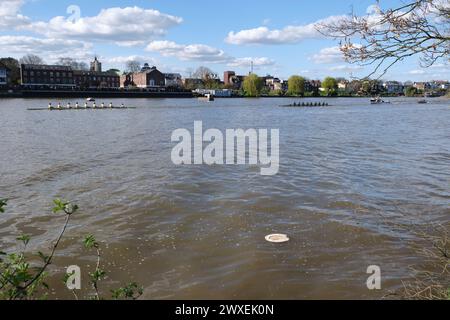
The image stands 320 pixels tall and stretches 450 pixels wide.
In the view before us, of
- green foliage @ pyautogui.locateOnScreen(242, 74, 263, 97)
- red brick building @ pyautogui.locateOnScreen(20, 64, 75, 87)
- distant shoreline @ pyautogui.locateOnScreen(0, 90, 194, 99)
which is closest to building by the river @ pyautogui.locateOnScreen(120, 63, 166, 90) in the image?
distant shoreline @ pyautogui.locateOnScreen(0, 90, 194, 99)

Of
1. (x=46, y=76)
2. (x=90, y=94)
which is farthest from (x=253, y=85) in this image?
(x=46, y=76)

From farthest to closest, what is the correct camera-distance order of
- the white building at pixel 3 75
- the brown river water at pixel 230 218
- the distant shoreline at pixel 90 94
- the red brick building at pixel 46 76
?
the red brick building at pixel 46 76 → the white building at pixel 3 75 → the distant shoreline at pixel 90 94 → the brown river water at pixel 230 218

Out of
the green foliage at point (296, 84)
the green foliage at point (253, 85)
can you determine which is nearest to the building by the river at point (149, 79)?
the green foliage at point (253, 85)

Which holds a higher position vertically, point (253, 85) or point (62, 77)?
point (62, 77)

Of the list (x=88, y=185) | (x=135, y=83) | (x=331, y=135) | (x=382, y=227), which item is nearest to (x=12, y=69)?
(x=135, y=83)

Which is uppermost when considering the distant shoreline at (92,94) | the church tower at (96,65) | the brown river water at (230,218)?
the church tower at (96,65)

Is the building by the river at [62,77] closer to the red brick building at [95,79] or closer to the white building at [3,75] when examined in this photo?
the red brick building at [95,79]

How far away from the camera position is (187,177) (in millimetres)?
17375

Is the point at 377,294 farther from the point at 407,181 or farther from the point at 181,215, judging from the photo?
the point at 407,181

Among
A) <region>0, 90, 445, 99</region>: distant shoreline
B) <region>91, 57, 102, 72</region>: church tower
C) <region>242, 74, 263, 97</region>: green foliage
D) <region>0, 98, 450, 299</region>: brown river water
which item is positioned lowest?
<region>0, 98, 450, 299</region>: brown river water

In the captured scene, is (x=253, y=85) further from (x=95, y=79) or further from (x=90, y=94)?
(x=90, y=94)

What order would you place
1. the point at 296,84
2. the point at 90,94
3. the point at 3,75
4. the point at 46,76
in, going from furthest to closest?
the point at 296,84 → the point at 46,76 → the point at 90,94 → the point at 3,75

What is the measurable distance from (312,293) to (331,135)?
3000 cm

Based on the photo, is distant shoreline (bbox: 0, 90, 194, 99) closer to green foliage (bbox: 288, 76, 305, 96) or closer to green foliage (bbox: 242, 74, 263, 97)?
green foliage (bbox: 242, 74, 263, 97)
